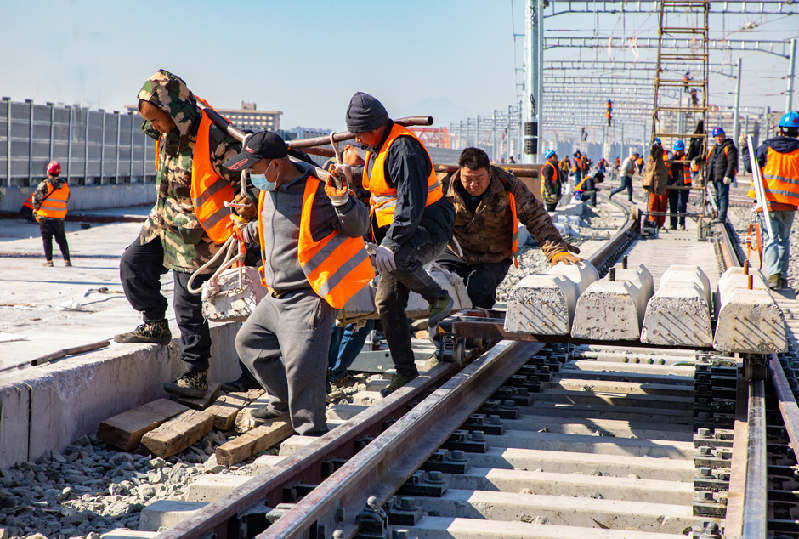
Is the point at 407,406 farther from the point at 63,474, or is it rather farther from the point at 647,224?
the point at 647,224

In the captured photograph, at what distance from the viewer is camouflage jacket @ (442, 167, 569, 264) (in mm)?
6723

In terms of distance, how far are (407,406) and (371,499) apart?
5.95ft

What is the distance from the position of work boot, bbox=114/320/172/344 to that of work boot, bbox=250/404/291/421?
116 cm

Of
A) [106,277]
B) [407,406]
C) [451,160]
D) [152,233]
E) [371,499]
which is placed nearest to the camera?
[371,499]

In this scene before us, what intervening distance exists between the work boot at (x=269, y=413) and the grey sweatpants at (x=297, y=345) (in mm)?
296

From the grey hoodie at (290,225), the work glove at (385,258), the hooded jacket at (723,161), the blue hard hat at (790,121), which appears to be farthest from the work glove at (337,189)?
the hooded jacket at (723,161)

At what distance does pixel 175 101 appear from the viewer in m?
5.61

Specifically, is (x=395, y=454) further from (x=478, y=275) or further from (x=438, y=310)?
(x=478, y=275)

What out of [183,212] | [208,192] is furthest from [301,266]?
[183,212]

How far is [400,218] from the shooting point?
546 cm

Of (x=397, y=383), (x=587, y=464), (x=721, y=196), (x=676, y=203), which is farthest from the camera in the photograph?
(x=676, y=203)

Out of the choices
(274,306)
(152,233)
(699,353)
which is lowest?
(699,353)

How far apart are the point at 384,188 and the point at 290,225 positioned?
1080mm

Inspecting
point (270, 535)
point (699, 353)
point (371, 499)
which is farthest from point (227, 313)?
point (699, 353)
